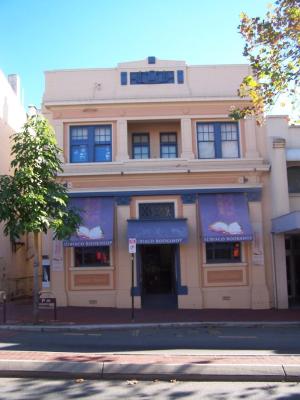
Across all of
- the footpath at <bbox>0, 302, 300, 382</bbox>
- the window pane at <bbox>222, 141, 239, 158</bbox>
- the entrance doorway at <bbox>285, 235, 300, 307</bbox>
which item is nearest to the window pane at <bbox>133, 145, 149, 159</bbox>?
the window pane at <bbox>222, 141, 239, 158</bbox>

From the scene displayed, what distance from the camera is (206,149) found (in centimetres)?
2177

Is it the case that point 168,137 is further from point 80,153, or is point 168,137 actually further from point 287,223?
point 287,223

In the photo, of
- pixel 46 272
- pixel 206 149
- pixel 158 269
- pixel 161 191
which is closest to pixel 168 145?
pixel 206 149

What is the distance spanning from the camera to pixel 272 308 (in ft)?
67.4

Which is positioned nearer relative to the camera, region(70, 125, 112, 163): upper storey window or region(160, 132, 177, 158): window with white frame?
region(70, 125, 112, 163): upper storey window

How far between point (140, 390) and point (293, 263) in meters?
16.6

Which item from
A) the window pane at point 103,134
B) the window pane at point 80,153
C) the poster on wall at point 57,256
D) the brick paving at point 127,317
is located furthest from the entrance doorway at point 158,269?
the window pane at point 103,134

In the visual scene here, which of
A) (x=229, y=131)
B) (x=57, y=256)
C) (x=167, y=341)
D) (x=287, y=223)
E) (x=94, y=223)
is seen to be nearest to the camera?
(x=167, y=341)

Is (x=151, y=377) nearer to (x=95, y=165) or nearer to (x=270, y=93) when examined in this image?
(x=270, y=93)

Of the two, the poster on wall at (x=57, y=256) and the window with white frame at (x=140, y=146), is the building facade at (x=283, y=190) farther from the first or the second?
the poster on wall at (x=57, y=256)

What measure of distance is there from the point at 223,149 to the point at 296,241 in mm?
5336

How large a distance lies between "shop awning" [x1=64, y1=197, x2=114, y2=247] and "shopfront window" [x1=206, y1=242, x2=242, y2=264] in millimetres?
4168

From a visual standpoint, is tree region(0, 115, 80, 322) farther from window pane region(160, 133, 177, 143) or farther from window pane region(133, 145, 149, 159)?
window pane region(160, 133, 177, 143)

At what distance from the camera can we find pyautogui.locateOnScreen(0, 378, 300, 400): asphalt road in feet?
22.7
